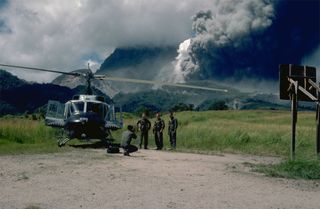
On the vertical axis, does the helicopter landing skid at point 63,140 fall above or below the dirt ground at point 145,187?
above

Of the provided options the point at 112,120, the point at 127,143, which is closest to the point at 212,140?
the point at 112,120

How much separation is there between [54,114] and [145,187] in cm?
1534

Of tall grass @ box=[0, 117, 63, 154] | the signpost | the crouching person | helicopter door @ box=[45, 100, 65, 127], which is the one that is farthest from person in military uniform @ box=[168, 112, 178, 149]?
the signpost

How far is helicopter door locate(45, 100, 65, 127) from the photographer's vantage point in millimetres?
23453

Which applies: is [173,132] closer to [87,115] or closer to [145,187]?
[87,115]

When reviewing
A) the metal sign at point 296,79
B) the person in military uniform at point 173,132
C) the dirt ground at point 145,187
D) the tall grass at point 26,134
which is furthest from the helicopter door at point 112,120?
the metal sign at point 296,79

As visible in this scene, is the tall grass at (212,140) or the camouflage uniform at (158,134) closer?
the camouflage uniform at (158,134)

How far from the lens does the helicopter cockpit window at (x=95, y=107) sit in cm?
2239

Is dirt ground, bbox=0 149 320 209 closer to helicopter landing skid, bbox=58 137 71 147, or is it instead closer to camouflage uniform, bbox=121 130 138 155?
camouflage uniform, bbox=121 130 138 155

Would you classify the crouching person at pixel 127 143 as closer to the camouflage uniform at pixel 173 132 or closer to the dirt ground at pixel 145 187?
the dirt ground at pixel 145 187

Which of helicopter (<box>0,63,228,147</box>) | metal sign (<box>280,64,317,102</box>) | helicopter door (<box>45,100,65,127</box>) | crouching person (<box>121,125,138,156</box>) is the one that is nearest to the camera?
metal sign (<box>280,64,317,102</box>)

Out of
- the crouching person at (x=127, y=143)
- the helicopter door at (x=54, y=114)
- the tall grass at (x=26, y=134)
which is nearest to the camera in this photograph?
the crouching person at (x=127, y=143)

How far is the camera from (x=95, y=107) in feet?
74.3

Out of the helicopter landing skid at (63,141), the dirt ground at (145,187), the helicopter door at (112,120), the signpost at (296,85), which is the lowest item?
the dirt ground at (145,187)
